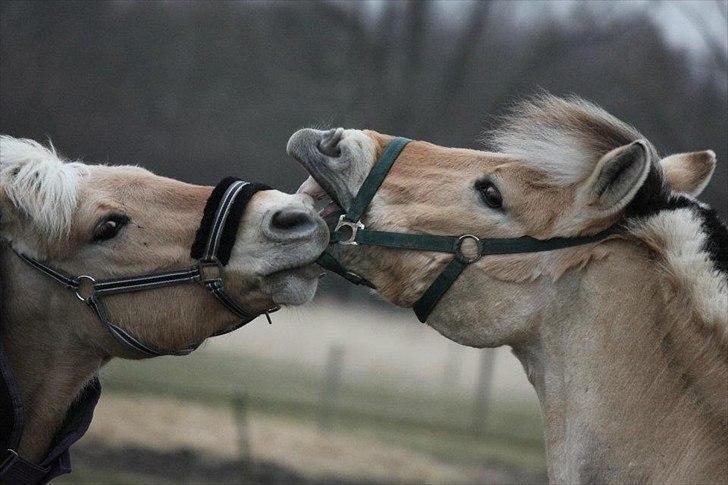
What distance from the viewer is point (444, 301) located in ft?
12.2

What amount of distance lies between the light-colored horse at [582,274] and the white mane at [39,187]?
939 millimetres

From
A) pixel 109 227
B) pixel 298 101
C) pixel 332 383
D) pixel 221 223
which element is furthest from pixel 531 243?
pixel 332 383

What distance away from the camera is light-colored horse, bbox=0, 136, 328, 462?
3.81 metres

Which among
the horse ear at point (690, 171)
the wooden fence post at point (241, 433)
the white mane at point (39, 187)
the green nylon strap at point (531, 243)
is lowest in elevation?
the wooden fence post at point (241, 433)

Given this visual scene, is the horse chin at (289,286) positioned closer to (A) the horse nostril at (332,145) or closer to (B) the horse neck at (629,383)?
(A) the horse nostril at (332,145)

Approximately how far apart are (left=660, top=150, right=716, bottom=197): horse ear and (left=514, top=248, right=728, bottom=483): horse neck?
1.65ft

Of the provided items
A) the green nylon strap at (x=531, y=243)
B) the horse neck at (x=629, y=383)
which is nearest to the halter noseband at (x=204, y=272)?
the green nylon strap at (x=531, y=243)

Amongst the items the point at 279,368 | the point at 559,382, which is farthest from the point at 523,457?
the point at 559,382

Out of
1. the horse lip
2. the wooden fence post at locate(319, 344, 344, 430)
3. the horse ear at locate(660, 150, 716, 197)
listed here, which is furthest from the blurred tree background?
the horse lip

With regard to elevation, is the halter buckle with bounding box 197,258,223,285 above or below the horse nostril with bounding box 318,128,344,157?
below

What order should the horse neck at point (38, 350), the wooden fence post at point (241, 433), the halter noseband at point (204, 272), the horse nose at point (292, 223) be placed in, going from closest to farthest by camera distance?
the horse nose at point (292, 223), the halter noseband at point (204, 272), the horse neck at point (38, 350), the wooden fence post at point (241, 433)

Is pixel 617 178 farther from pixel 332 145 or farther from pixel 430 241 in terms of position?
pixel 332 145

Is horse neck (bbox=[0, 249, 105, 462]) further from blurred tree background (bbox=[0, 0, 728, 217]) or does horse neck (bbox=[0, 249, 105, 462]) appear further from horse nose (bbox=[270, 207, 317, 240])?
blurred tree background (bbox=[0, 0, 728, 217])

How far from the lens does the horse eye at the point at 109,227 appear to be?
3912 mm
